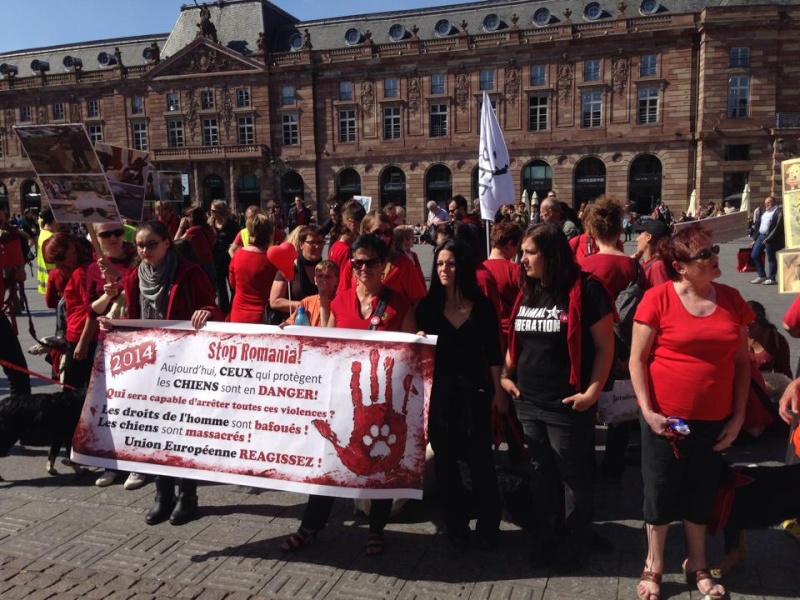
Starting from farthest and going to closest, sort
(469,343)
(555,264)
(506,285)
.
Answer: (506,285), (469,343), (555,264)

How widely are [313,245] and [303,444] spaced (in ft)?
7.56

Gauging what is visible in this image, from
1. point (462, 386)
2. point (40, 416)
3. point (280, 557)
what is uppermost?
point (462, 386)

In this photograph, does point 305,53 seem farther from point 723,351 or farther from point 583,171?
point 723,351

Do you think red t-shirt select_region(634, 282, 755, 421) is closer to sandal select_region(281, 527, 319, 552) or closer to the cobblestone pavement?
the cobblestone pavement

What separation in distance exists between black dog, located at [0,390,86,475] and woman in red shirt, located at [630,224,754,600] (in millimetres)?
3982

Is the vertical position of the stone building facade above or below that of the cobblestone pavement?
above

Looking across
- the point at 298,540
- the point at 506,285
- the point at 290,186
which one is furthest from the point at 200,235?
the point at 290,186

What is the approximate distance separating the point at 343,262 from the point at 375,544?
246 cm

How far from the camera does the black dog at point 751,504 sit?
10.9ft

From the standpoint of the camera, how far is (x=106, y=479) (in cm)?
475

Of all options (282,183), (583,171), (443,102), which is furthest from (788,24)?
(282,183)

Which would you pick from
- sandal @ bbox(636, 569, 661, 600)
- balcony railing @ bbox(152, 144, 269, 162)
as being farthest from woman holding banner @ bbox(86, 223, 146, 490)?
balcony railing @ bbox(152, 144, 269, 162)

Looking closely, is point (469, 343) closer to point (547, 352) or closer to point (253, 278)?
point (547, 352)

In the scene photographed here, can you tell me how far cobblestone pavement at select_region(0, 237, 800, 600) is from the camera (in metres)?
3.32
